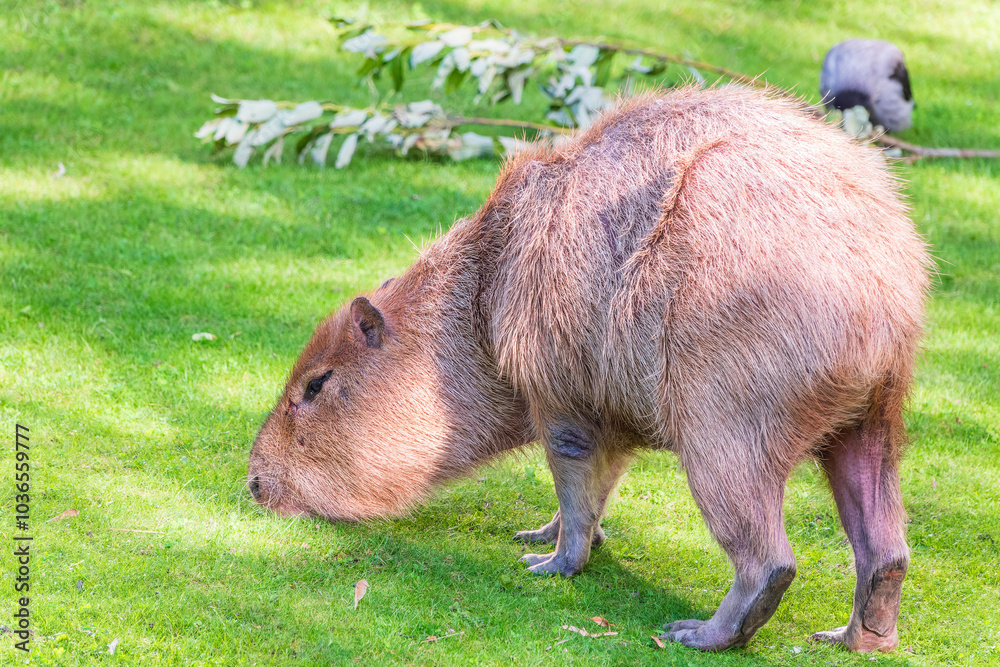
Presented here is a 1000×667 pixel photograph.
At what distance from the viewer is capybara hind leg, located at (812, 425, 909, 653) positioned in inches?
141

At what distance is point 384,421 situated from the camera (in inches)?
164

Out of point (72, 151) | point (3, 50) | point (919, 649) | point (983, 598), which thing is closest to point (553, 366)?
point (919, 649)

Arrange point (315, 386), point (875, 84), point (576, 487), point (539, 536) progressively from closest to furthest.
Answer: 1. point (576, 487)
2. point (315, 386)
3. point (539, 536)
4. point (875, 84)

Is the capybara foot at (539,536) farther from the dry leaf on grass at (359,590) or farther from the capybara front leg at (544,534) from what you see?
the dry leaf on grass at (359,590)

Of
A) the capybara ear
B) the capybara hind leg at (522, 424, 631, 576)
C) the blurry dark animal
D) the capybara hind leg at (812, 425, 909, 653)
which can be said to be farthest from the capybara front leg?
Answer: the blurry dark animal

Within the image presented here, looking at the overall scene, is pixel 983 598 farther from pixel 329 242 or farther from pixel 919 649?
pixel 329 242

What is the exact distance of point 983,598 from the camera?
13.1 ft

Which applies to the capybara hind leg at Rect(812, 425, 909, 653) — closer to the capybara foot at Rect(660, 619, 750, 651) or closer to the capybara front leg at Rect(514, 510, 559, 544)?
the capybara foot at Rect(660, 619, 750, 651)

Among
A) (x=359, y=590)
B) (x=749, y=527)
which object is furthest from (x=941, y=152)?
(x=359, y=590)

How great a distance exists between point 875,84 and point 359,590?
23.6 feet

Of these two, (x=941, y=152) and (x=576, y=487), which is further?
(x=941, y=152)

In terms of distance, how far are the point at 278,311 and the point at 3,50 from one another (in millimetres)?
5502

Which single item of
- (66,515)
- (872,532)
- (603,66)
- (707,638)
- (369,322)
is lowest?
(66,515)

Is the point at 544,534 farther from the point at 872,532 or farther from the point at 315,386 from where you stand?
the point at 872,532
